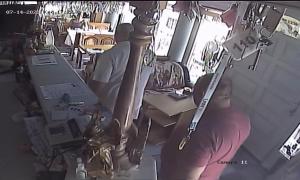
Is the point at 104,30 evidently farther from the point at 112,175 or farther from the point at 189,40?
the point at 112,175

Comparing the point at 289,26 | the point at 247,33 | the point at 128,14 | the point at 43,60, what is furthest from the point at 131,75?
the point at 43,60

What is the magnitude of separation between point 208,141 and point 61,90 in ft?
1.35

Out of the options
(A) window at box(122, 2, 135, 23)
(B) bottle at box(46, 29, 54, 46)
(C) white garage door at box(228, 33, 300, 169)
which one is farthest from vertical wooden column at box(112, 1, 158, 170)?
(B) bottle at box(46, 29, 54, 46)

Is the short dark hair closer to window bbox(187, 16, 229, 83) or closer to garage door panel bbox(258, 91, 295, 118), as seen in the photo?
window bbox(187, 16, 229, 83)

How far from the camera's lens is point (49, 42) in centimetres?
91

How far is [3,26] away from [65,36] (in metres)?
0.15

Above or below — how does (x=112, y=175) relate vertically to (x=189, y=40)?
below

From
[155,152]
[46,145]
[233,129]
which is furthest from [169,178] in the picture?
[46,145]

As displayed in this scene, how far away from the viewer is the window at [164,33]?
0.62 meters

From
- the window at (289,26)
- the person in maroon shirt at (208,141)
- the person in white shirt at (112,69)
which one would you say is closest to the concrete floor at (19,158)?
the person in maroon shirt at (208,141)

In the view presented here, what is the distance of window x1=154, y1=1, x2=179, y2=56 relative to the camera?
0.62 meters

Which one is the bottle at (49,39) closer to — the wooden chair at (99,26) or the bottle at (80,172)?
the wooden chair at (99,26)

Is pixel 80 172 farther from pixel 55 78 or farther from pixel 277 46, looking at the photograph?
pixel 277 46

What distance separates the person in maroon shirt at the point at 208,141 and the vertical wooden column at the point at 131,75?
112 millimetres
